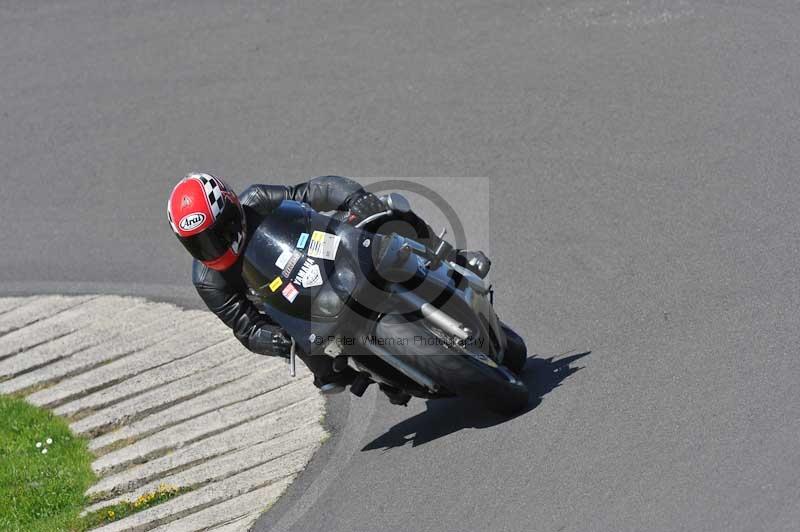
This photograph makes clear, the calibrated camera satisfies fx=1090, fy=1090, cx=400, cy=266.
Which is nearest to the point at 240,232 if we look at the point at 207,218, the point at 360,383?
the point at 207,218

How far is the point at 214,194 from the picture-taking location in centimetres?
629

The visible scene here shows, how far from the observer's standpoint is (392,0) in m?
Result: 12.1

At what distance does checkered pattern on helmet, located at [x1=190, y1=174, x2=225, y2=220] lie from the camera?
6258 mm

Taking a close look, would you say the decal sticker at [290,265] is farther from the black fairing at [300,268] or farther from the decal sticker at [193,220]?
the decal sticker at [193,220]

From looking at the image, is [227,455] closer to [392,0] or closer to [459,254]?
[459,254]

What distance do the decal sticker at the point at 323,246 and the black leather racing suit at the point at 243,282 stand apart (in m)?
0.50

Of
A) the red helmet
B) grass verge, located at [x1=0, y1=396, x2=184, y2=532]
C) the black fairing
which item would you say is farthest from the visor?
grass verge, located at [x1=0, y1=396, x2=184, y2=532]

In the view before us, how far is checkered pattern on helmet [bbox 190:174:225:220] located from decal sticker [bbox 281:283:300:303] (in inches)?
23.1

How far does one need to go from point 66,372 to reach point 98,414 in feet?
2.32

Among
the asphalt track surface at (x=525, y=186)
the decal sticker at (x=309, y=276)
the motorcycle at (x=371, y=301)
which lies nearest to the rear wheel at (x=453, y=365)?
the motorcycle at (x=371, y=301)

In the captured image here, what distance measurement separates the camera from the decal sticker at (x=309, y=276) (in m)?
6.14

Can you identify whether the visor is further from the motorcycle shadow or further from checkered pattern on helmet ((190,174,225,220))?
the motorcycle shadow

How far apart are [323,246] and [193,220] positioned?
0.76 meters

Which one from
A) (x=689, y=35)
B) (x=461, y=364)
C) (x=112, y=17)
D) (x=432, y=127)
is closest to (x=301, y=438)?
(x=461, y=364)
